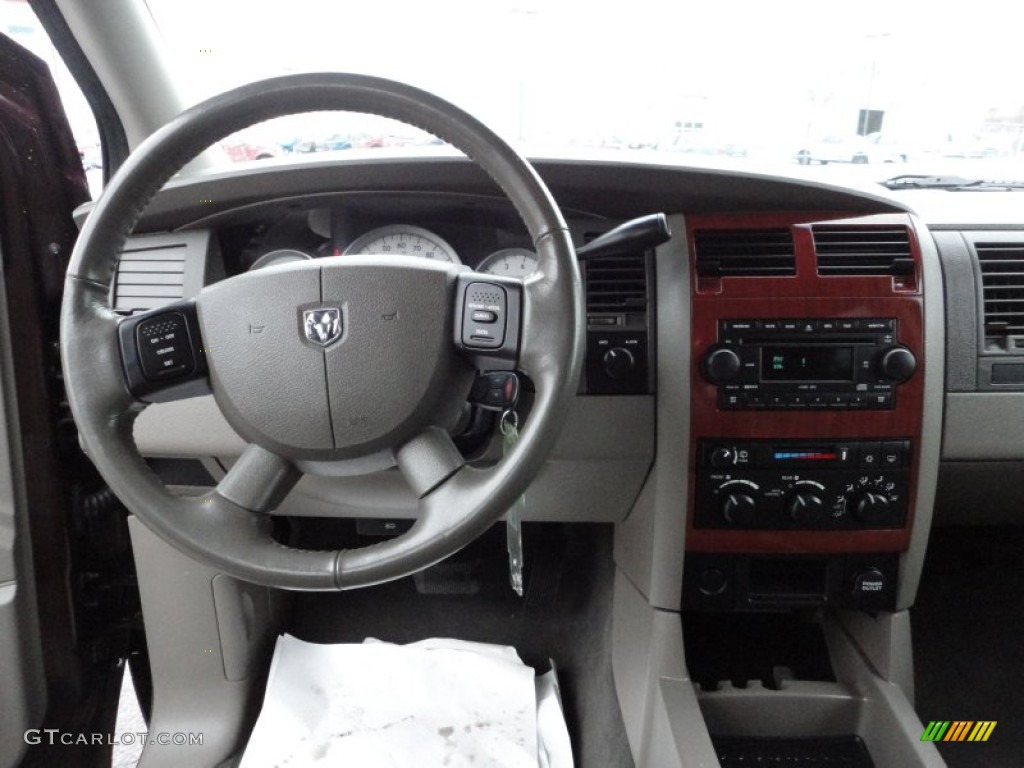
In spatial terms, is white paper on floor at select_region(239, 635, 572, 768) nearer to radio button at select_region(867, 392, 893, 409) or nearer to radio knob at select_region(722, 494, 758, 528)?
radio knob at select_region(722, 494, 758, 528)

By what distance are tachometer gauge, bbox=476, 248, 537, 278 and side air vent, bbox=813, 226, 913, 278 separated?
458mm

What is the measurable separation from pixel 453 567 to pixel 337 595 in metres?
0.31

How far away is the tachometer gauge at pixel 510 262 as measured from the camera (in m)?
1.28

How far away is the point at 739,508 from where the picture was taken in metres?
1.30

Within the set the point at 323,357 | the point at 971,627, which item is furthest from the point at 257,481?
the point at 971,627

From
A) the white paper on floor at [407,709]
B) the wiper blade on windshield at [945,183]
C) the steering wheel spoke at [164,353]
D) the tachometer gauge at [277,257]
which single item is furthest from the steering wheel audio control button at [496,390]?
the wiper blade on windshield at [945,183]

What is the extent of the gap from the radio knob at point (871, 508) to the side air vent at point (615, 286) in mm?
488

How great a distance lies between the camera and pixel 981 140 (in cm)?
151

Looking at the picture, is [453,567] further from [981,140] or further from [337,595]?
[981,140]

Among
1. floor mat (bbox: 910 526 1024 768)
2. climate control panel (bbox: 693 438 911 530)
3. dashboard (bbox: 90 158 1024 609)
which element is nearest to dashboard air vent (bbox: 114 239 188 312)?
dashboard (bbox: 90 158 1024 609)

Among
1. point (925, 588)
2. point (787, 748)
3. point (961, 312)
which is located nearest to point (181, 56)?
point (961, 312)

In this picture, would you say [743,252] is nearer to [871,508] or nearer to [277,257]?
[871,508]

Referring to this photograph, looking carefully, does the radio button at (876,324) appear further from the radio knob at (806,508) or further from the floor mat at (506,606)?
the floor mat at (506,606)

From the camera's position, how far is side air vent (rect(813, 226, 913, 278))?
1257 millimetres
